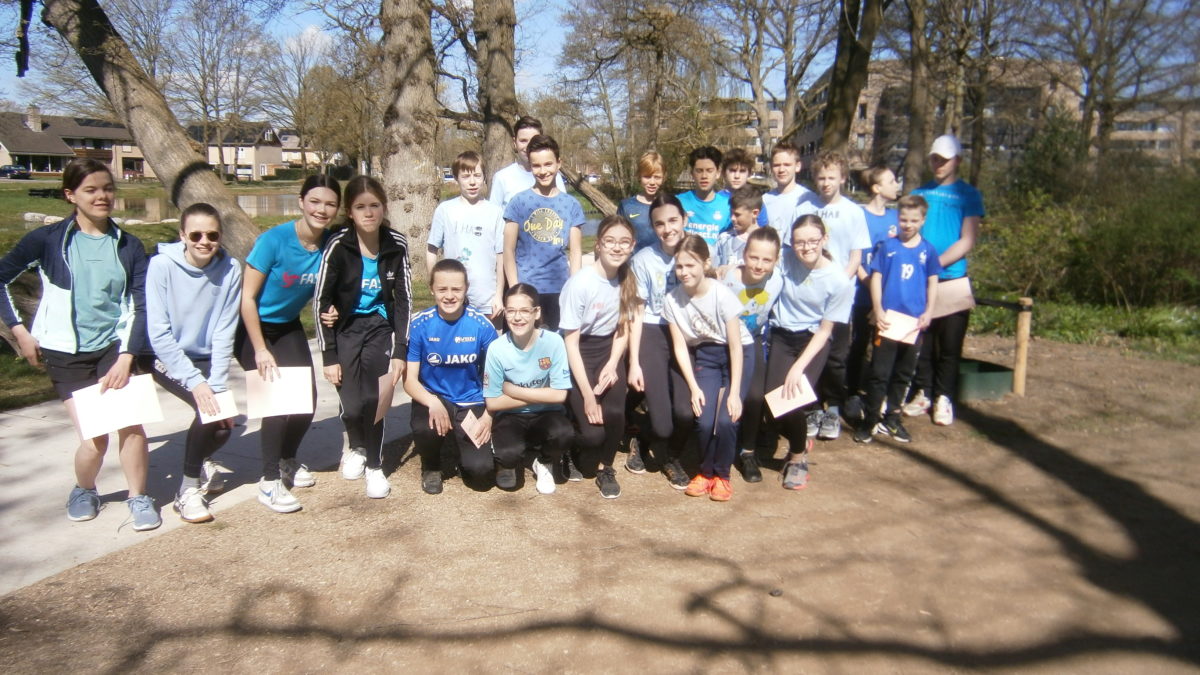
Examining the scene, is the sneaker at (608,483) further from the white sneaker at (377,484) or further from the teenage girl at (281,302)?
the teenage girl at (281,302)

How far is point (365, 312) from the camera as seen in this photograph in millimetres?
4617

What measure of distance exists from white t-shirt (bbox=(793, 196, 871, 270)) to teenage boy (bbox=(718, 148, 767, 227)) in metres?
0.43

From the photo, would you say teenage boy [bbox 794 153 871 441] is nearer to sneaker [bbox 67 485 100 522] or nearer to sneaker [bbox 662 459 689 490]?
sneaker [bbox 662 459 689 490]

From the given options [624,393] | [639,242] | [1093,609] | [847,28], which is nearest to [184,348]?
[624,393]

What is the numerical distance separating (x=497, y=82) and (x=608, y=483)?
8.17m

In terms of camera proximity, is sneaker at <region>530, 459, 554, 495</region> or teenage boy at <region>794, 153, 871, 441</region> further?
teenage boy at <region>794, 153, 871, 441</region>

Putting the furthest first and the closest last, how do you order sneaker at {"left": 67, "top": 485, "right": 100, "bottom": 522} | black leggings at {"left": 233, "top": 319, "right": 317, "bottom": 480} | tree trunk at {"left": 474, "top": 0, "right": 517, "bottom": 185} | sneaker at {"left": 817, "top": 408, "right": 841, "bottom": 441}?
tree trunk at {"left": 474, "top": 0, "right": 517, "bottom": 185}
sneaker at {"left": 817, "top": 408, "right": 841, "bottom": 441}
black leggings at {"left": 233, "top": 319, "right": 317, "bottom": 480}
sneaker at {"left": 67, "top": 485, "right": 100, "bottom": 522}

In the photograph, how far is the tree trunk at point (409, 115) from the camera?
1044cm

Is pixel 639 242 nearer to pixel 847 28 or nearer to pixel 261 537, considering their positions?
pixel 261 537

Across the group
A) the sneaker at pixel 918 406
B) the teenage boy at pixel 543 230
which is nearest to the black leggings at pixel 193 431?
the teenage boy at pixel 543 230

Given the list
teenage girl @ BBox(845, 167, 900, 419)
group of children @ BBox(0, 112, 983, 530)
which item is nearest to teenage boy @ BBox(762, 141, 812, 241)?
group of children @ BBox(0, 112, 983, 530)

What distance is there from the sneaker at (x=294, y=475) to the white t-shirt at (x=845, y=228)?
137 inches

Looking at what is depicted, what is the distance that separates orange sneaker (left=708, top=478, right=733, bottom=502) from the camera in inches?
183

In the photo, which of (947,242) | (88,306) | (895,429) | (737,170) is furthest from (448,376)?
(947,242)
